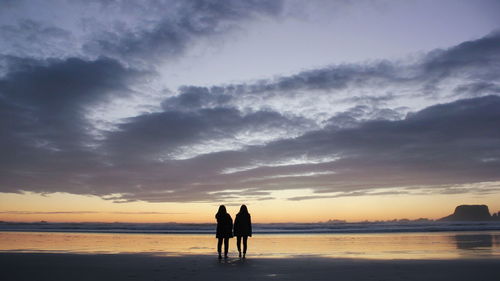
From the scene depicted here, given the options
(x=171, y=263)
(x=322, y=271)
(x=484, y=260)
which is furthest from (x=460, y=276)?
(x=171, y=263)

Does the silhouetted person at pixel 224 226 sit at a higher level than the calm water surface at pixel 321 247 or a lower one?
higher

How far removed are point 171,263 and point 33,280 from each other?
17.8 feet

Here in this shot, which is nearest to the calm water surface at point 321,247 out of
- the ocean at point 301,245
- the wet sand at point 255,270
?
the ocean at point 301,245

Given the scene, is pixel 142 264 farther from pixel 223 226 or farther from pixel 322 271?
pixel 322 271

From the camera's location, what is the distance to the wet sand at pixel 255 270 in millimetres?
12047

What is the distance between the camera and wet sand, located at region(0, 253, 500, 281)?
39.5ft

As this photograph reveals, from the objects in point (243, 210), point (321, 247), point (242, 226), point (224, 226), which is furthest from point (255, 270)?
point (321, 247)

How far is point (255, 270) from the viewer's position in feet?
44.6

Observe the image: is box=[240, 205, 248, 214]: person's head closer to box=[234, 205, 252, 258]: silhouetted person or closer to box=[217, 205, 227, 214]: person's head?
box=[234, 205, 252, 258]: silhouetted person

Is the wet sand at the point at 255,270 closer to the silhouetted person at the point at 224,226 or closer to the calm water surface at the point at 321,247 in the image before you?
the silhouetted person at the point at 224,226

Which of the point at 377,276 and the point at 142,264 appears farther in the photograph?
the point at 142,264

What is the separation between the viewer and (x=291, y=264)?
50.9 ft

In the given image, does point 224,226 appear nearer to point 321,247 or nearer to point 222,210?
point 222,210

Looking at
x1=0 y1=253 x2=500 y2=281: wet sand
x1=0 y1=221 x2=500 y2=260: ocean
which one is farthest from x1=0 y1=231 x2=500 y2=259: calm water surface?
x1=0 y1=253 x2=500 y2=281: wet sand
